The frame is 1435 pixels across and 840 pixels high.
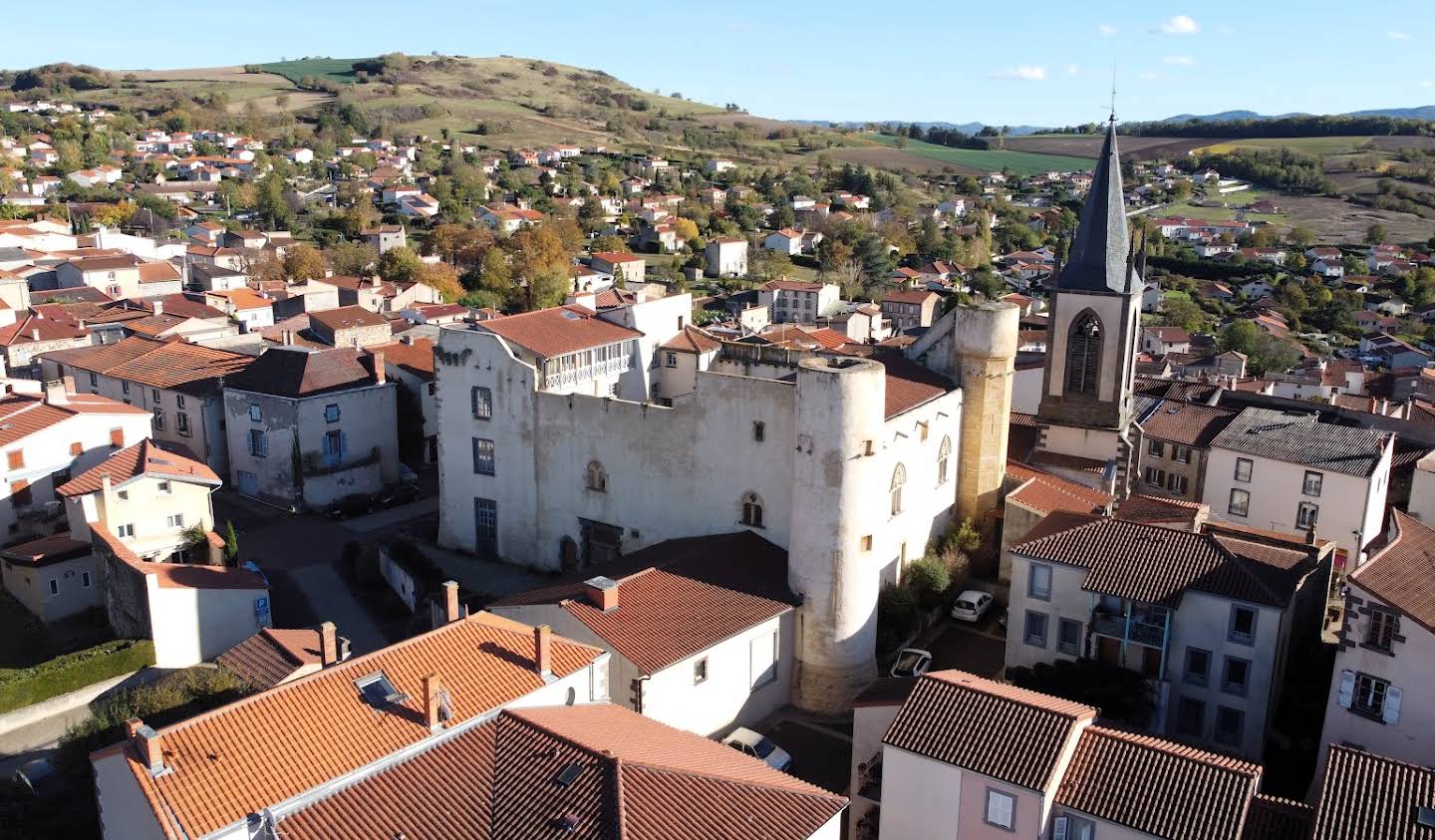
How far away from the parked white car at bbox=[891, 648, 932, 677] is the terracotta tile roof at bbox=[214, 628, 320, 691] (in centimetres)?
1624

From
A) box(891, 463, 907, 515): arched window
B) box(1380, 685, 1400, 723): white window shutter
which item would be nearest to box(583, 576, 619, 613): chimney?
box(891, 463, 907, 515): arched window

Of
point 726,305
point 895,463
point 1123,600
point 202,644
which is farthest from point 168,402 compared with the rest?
point 726,305

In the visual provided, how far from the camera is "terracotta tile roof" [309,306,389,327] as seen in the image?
210 feet

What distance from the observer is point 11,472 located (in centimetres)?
→ 4019

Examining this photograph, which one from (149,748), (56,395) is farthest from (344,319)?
(149,748)

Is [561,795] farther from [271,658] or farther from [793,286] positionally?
[793,286]

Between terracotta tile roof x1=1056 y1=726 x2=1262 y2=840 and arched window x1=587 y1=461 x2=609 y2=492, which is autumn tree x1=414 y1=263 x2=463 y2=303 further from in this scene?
terracotta tile roof x1=1056 y1=726 x2=1262 y2=840

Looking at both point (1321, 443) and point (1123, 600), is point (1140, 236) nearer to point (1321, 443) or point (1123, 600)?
point (1321, 443)

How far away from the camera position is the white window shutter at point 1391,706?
81.8 feet

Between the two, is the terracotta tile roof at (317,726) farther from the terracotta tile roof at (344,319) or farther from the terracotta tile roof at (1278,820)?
the terracotta tile roof at (344,319)

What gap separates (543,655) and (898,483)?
46.0ft

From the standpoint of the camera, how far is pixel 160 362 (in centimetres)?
5000

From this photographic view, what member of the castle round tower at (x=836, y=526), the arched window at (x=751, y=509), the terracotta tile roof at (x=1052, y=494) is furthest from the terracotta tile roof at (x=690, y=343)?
the terracotta tile roof at (x=1052, y=494)

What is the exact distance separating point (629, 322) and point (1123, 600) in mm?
20819
